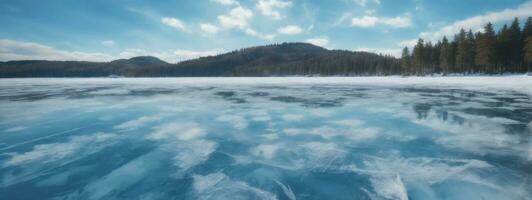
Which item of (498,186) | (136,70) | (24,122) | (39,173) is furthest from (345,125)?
(136,70)

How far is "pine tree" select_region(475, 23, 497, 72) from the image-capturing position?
45941mm

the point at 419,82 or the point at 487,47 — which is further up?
the point at 487,47

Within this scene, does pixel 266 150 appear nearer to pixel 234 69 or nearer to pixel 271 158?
pixel 271 158

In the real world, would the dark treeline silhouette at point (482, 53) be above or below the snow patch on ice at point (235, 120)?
above

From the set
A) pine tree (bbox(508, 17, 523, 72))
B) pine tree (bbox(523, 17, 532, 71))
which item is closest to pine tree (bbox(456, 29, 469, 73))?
pine tree (bbox(508, 17, 523, 72))

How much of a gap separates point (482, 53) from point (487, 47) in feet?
3.75

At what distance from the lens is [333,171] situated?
4316 mm

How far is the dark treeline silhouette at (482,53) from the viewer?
45.8m

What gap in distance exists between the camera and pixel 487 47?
46312 millimetres

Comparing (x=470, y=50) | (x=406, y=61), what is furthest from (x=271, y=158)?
(x=406, y=61)

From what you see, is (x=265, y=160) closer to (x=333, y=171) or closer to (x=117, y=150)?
(x=333, y=171)

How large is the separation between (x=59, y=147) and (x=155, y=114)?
4.42 meters

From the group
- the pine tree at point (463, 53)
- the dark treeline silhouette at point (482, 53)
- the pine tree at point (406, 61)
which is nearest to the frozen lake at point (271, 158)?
the dark treeline silhouette at point (482, 53)

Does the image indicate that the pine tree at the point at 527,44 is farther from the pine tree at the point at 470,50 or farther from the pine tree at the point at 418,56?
the pine tree at the point at 418,56
